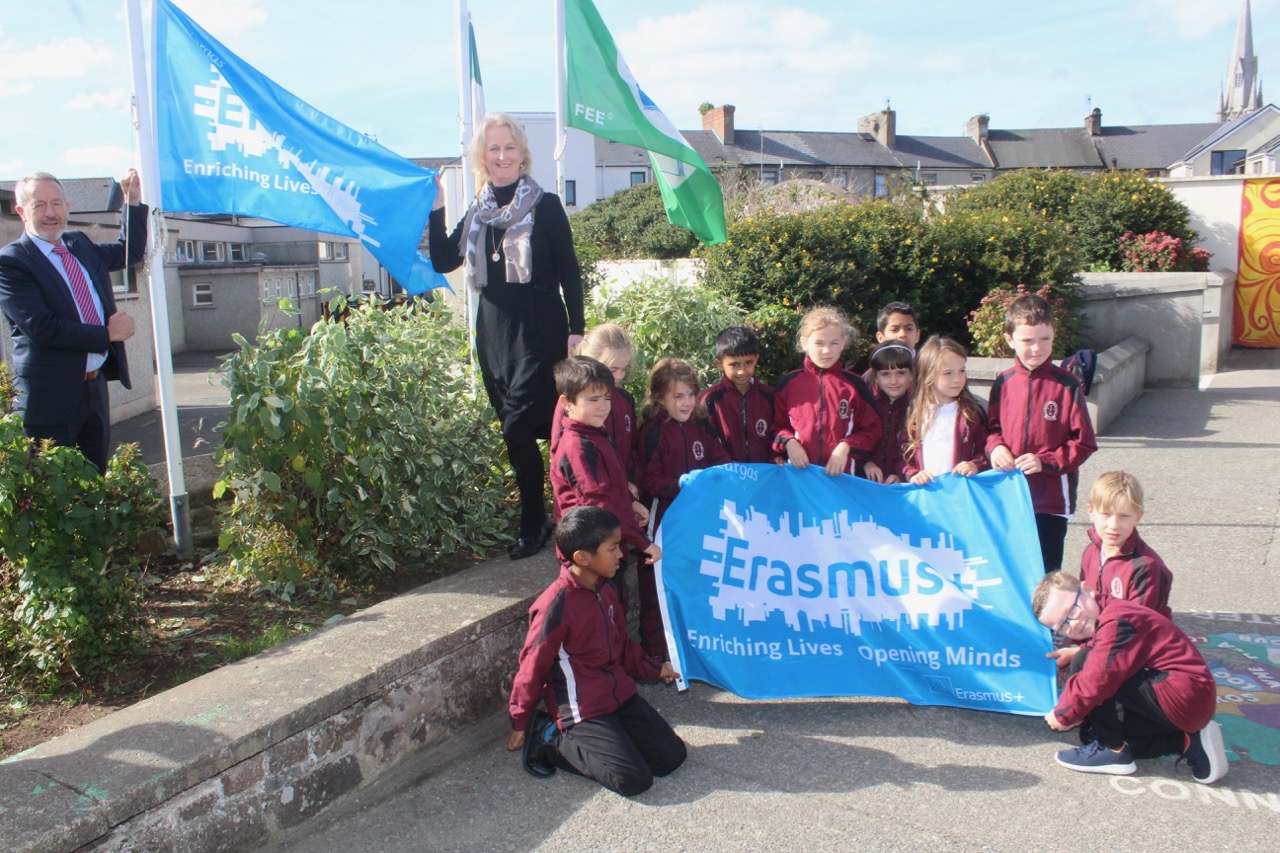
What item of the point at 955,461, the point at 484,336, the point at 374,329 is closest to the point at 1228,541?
the point at 955,461

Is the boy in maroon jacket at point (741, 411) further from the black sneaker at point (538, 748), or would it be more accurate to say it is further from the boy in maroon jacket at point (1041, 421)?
the black sneaker at point (538, 748)

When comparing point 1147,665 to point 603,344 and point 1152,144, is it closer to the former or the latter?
point 603,344

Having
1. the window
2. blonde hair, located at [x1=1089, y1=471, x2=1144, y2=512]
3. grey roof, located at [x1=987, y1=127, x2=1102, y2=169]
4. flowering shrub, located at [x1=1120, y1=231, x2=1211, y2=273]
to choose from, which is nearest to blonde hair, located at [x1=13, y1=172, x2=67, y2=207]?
blonde hair, located at [x1=1089, y1=471, x2=1144, y2=512]

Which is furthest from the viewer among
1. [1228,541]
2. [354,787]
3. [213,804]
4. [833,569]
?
[1228,541]

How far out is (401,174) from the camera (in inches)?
193

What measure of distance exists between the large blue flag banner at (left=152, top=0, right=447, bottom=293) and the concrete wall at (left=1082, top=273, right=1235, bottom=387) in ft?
33.3

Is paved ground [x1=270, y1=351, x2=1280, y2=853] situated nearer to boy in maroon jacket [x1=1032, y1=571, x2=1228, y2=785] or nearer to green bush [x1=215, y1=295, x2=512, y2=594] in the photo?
boy in maroon jacket [x1=1032, y1=571, x2=1228, y2=785]

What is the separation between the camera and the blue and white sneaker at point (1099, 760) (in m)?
3.37

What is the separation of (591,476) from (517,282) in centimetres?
111

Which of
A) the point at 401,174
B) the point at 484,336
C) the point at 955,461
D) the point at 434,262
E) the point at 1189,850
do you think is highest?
the point at 401,174

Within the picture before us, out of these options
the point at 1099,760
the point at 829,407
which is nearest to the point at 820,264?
the point at 829,407

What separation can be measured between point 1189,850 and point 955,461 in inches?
74.3

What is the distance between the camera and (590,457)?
12.9 feet

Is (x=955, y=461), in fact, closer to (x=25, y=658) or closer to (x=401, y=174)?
(x=401, y=174)
